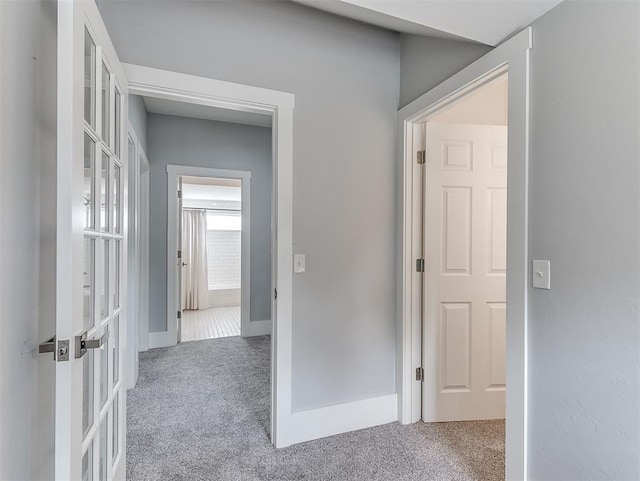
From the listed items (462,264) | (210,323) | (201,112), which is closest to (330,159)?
(462,264)

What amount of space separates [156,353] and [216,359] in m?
0.70

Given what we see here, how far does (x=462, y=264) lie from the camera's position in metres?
2.21

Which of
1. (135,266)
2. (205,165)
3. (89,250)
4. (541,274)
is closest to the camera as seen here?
(89,250)

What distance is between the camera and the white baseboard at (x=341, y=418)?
1.98 metres

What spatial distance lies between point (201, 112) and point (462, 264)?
3178 mm

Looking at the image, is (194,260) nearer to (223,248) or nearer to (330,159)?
(223,248)

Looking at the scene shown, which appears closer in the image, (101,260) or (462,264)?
(101,260)

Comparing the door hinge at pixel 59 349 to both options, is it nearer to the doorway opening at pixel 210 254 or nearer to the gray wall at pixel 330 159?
the gray wall at pixel 330 159

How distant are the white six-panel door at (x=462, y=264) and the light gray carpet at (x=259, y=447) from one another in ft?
0.95

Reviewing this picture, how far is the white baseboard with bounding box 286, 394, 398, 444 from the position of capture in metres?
1.98

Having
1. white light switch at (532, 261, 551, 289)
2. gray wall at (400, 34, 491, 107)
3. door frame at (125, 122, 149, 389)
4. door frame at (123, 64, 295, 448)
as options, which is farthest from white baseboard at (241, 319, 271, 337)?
white light switch at (532, 261, 551, 289)

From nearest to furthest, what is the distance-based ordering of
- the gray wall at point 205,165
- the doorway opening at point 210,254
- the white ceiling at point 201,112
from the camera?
the white ceiling at point 201,112, the gray wall at point 205,165, the doorway opening at point 210,254

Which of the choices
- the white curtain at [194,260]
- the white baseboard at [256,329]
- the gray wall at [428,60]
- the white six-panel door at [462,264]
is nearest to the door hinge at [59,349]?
the white six-panel door at [462,264]

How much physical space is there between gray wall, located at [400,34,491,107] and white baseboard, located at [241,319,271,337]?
3.16m
